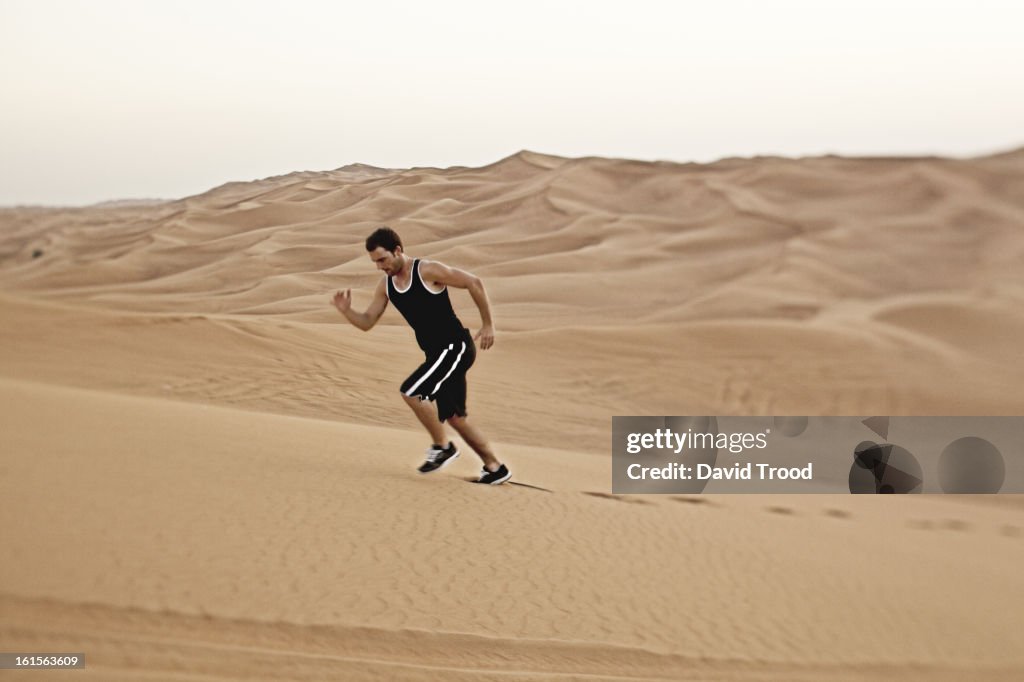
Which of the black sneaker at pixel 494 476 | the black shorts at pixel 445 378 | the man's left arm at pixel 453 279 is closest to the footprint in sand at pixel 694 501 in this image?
the black sneaker at pixel 494 476

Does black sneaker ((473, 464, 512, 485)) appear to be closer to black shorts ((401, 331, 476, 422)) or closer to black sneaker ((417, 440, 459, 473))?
black sneaker ((417, 440, 459, 473))

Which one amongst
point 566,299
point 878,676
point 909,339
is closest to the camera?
point 878,676

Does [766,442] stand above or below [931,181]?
below

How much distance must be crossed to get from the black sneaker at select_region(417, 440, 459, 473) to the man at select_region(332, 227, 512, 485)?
40 cm

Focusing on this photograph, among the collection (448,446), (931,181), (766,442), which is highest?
(931,181)

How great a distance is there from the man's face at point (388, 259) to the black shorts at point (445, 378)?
64 centimetres

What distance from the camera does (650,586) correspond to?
5.67m

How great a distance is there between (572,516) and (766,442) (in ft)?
22.0

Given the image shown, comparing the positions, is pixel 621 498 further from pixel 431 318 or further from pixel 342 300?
pixel 342 300

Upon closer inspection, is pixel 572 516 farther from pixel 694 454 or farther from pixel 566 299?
pixel 566 299

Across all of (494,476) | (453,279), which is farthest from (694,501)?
(453,279)

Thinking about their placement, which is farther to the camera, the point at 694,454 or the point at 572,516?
the point at 694,454

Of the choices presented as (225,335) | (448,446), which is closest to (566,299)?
(225,335)

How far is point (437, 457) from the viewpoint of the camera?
7.17m
